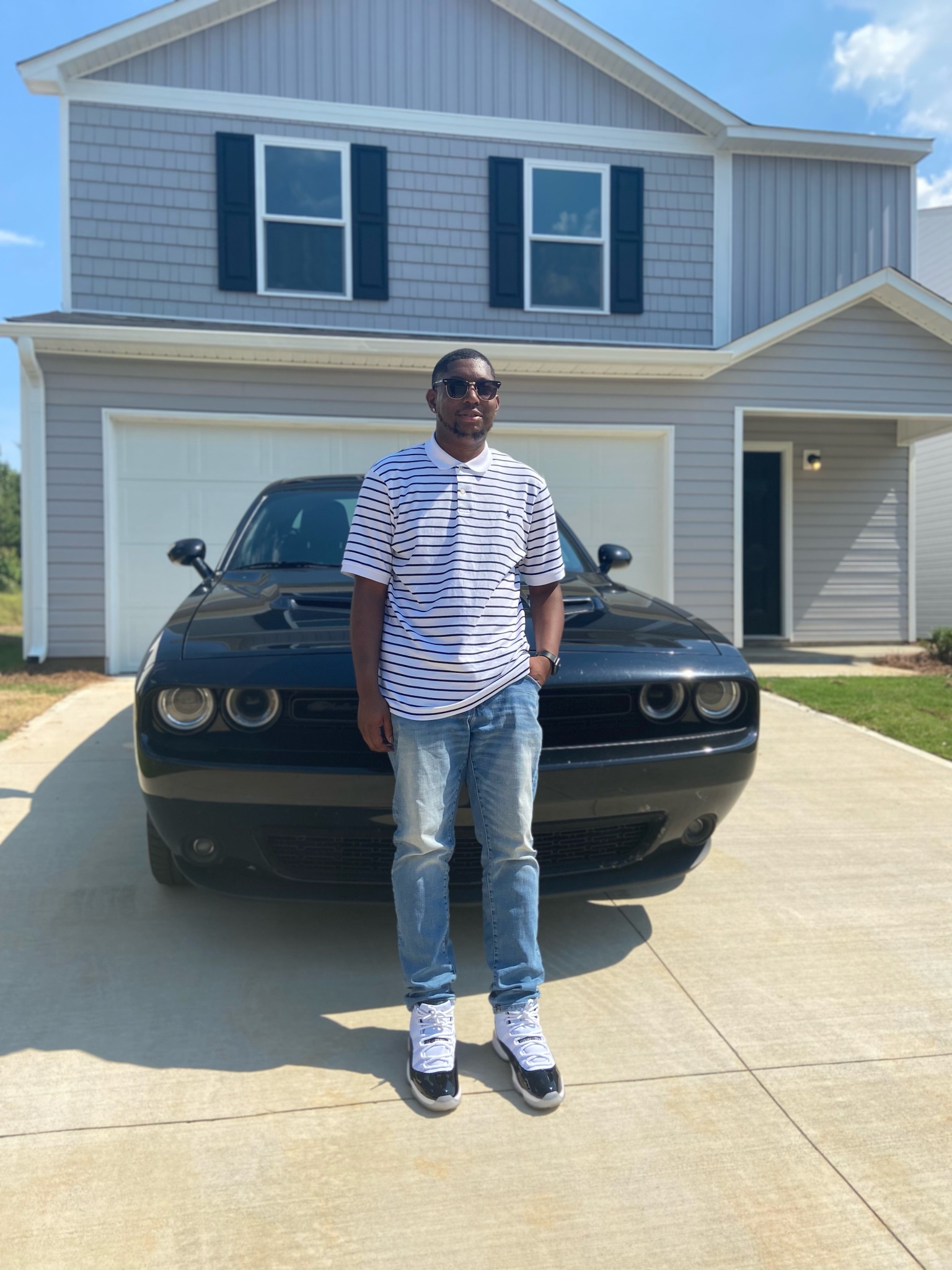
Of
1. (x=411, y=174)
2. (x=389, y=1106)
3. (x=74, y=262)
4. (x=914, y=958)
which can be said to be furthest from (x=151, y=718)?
(x=411, y=174)

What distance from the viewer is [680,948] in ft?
10.2

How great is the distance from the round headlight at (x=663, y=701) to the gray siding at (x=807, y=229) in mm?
8775

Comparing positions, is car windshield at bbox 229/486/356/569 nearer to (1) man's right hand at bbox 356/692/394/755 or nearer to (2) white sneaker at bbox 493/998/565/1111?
(1) man's right hand at bbox 356/692/394/755

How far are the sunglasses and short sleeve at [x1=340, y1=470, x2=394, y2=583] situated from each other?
0.90 feet

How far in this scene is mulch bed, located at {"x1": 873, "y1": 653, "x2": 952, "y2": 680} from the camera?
9.12 metres

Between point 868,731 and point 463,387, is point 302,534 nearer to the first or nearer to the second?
point 463,387

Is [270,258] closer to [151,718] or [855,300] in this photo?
[855,300]

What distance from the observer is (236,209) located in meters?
9.35

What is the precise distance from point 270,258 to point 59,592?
3876 millimetres

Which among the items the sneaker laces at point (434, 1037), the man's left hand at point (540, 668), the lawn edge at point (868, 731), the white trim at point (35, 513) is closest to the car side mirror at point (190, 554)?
the man's left hand at point (540, 668)

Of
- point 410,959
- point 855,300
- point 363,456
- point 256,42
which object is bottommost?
point 410,959

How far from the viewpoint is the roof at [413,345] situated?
8.20 meters

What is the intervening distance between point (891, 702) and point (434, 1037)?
593 cm

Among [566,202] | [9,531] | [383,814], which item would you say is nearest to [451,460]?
[383,814]
